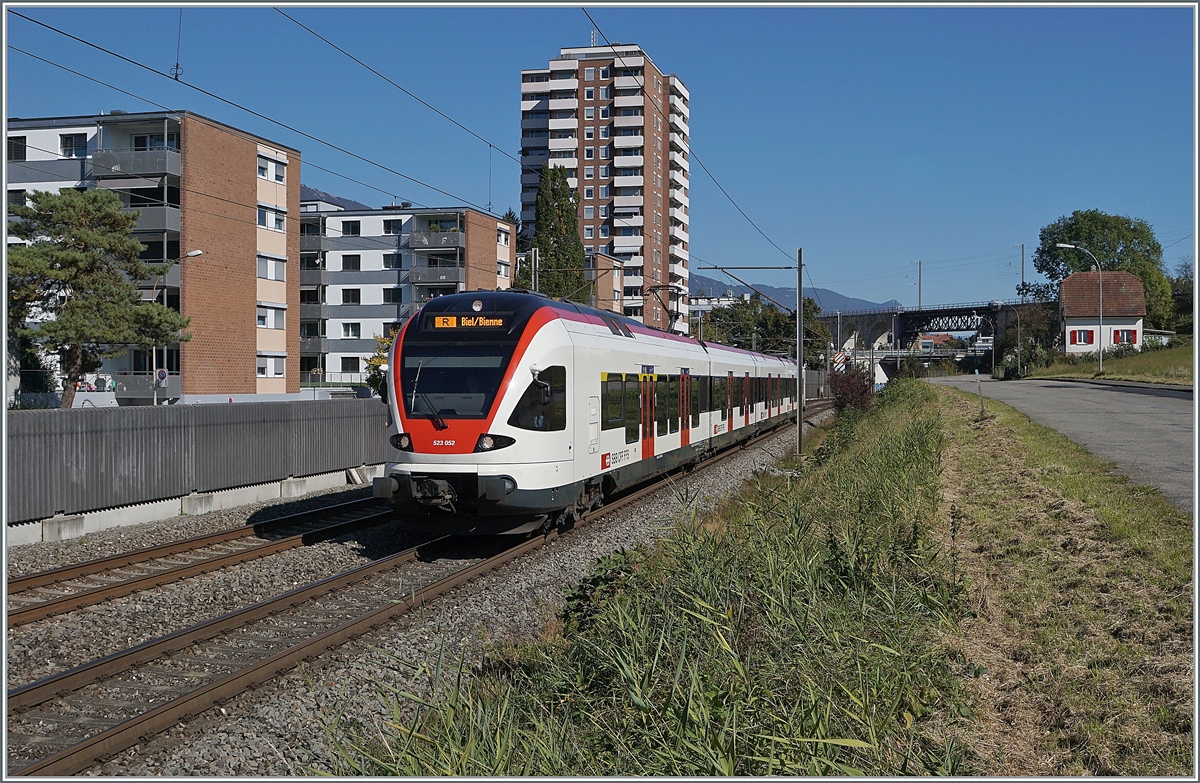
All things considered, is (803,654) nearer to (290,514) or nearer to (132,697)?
(132,697)

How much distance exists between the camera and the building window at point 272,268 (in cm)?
4666

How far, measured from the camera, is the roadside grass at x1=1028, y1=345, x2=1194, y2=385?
42.2 metres

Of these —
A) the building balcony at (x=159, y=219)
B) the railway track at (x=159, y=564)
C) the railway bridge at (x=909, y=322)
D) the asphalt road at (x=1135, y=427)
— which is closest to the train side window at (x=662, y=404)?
the railway track at (x=159, y=564)

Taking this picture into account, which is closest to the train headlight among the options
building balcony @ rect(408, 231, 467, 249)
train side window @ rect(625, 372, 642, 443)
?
train side window @ rect(625, 372, 642, 443)

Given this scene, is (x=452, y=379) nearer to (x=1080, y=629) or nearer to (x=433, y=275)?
(x=1080, y=629)

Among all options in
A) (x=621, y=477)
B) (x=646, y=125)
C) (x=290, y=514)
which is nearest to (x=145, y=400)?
(x=290, y=514)

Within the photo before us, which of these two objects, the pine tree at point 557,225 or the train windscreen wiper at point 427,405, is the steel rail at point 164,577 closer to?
the train windscreen wiper at point 427,405

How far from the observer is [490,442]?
464 inches

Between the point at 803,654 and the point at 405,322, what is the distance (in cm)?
801

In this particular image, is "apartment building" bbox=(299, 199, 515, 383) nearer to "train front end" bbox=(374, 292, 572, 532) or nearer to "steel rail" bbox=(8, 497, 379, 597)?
"steel rail" bbox=(8, 497, 379, 597)

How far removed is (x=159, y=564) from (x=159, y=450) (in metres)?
4.17

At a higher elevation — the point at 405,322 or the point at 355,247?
the point at 355,247

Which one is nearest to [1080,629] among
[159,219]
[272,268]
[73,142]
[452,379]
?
[452,379]

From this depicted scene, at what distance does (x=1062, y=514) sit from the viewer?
34.9ft
